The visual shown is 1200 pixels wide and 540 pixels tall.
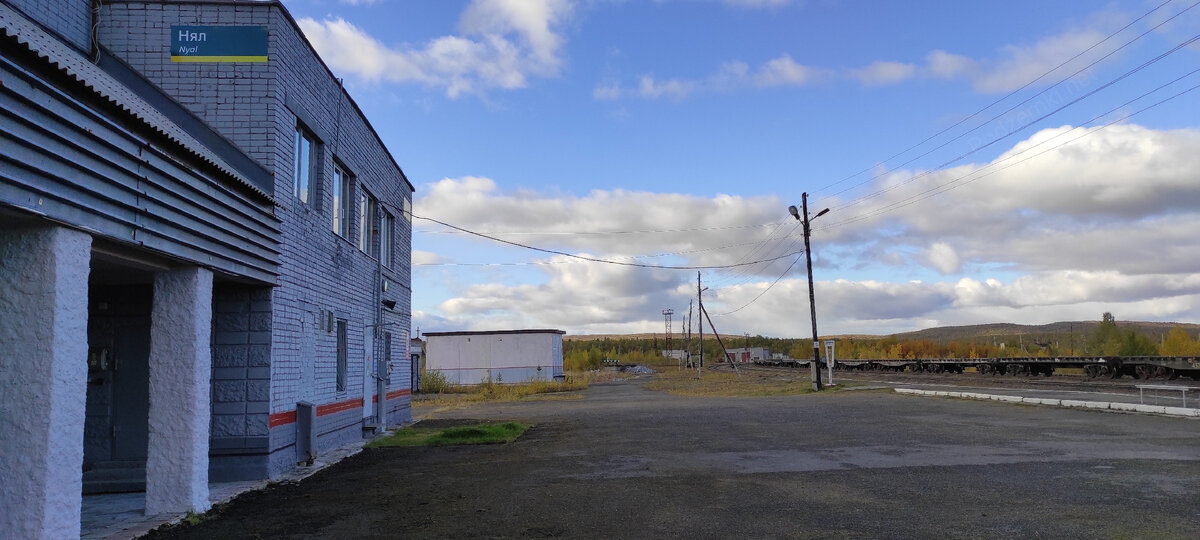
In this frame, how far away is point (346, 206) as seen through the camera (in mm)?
16250

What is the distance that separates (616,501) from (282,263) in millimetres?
6123

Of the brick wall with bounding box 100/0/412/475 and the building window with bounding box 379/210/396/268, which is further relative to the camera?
the building window with bounding box 379/210/396/268

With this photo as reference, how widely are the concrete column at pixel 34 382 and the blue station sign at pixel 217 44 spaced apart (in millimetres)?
6356

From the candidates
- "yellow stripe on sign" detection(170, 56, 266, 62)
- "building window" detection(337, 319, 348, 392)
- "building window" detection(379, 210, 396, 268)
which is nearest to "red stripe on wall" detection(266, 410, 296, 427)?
"building window" detection(337, 319, 348, 392)

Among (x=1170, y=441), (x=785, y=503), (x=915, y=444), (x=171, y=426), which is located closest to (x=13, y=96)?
(x=171, y=426)

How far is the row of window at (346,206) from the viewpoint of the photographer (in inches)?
524

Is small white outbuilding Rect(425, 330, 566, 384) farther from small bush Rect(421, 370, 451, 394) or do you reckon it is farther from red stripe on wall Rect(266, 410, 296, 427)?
red stripe on wall Rect(266, 410, 296, 427)

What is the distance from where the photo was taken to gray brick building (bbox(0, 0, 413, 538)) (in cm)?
587

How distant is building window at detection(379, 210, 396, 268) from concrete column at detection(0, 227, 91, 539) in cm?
1330

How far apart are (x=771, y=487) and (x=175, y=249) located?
23.1 ft

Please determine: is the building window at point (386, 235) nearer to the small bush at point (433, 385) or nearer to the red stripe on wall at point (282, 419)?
the red stripe on wall at point (282, 419)

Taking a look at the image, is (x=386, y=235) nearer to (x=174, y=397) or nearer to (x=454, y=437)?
(x=454, y=437)

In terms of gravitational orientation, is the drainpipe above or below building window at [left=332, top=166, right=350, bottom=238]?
below

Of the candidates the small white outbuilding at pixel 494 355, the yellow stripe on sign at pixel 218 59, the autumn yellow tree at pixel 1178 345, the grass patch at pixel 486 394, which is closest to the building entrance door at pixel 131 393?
the yellow stripe on sign at pixel 218 59
